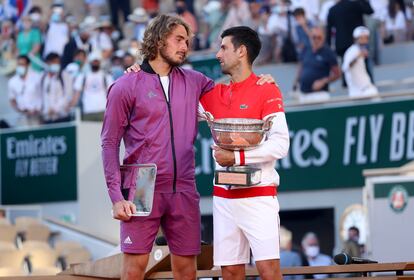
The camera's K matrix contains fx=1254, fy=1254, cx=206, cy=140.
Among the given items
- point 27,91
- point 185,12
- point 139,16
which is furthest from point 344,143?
point 139,16

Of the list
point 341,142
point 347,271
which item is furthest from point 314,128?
point 347,271

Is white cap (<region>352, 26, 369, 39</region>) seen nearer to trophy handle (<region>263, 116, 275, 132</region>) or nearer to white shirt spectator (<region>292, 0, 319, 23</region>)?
white shirt spectator (<region>292, 0, 319, 23</region>)

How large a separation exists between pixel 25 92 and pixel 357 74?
6148 millimetres

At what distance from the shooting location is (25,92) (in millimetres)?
19766

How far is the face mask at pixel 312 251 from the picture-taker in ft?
49.0

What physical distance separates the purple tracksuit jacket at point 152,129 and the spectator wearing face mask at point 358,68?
30.7 feet

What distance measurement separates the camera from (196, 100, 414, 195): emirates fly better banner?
15.5m

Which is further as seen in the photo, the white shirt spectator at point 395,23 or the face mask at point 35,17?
the face mask at point 35,17

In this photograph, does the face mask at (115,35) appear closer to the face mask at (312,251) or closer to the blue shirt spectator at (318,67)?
the blue shirt spectator at (318,67)

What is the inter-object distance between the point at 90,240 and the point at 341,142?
11.3ft

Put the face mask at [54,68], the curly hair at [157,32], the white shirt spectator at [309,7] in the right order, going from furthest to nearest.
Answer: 1. the face mask at [54,68]
2. the white shirt spectator at [309,7]
3. the curly hair at [157,32]

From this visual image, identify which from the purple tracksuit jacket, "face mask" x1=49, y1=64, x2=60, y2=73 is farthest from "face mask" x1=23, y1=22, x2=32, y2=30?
the purple tracksuit jacket

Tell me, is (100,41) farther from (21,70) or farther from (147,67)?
(147,67)

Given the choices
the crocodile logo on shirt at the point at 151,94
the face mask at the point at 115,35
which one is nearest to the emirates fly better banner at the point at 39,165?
the face mask at the point at 115,35
